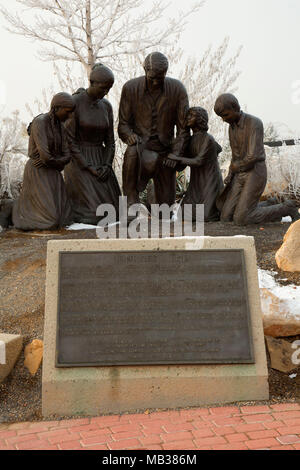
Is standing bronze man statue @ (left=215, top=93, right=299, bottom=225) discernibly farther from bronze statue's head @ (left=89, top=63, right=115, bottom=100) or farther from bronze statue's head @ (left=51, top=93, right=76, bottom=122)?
bronze statue's head @ (left=51, top=93, right=76, bottom=122)

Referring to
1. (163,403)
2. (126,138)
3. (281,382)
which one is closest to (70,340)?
(163,403)

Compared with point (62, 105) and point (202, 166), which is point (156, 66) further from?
point (202, 166)

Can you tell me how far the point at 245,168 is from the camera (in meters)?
6.95

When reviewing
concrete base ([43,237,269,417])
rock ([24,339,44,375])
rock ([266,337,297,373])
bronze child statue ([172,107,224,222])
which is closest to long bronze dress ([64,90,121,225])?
bronze child statue ([172,107,224,222])

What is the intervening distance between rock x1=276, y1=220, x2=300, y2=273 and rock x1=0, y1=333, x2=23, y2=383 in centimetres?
235

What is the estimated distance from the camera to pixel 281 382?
3371 mm

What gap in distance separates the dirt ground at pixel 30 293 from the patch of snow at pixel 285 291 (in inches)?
5.2

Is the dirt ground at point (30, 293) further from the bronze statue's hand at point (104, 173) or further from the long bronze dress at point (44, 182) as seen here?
the bronze statue's hand at point (104, 173)

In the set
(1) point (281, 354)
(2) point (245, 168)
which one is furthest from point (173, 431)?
(2) point (245, 168)

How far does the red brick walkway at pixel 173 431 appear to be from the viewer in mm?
2545

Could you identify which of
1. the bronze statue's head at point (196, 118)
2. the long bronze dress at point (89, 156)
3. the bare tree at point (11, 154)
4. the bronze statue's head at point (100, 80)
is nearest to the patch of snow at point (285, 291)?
the bronze statue's head at point (196, 118)

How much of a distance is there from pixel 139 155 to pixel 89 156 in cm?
97

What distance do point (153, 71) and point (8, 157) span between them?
606 cm

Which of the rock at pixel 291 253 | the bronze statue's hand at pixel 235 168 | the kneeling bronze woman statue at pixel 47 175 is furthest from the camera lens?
the bronze statue's hand at pixel 235 168
